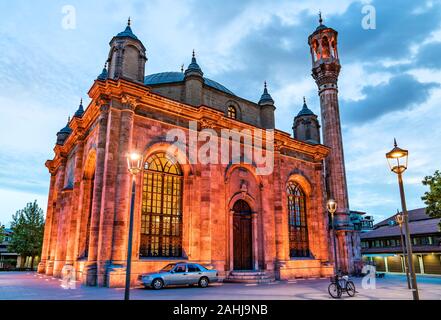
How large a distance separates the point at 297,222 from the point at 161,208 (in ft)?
39.3

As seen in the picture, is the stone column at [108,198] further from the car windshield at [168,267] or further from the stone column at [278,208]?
the stone column at [278,208]

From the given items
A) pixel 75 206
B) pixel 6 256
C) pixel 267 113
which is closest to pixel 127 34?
pixel 75 206

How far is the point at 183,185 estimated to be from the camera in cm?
1870

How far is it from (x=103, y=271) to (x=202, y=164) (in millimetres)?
7925

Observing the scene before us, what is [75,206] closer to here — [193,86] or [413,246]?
[193,86]

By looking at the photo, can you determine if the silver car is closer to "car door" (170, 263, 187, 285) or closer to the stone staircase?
"car door" (170, 263, 187, 285)

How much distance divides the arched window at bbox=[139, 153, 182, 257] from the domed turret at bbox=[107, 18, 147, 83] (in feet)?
15.9

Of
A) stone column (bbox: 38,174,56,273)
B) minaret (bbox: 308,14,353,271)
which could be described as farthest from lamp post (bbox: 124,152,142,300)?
stone column (bbox: 38,174,56,273)

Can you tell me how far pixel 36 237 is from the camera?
40406mm

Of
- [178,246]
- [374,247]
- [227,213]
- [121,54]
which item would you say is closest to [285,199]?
[227,213]

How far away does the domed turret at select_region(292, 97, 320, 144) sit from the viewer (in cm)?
2917

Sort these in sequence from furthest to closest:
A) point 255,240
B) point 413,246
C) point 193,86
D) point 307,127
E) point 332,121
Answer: point 413,246 < point 307,127 < point 332,121 < point 193,86 < point 255,240

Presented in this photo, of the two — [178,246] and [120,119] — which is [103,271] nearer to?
[178,246]
